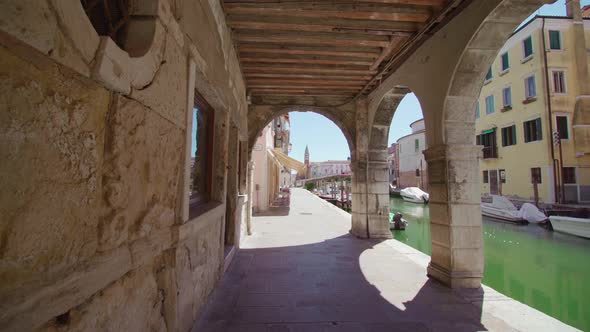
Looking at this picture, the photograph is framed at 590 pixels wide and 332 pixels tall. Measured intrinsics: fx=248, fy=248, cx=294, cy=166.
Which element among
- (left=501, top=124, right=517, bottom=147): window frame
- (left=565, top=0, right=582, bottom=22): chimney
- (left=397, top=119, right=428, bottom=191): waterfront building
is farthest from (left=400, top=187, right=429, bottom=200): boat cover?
(left=565, top=0, right=582, bottom=22): chimney

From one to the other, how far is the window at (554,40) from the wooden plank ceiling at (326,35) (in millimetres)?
12103

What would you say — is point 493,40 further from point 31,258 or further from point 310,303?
point 31,258

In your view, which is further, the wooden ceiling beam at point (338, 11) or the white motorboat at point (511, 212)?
the white motorboat at point (511, 212)

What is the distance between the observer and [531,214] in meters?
9.45

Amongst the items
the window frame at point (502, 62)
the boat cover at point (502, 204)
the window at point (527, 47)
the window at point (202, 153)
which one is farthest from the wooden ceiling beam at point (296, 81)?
the window frame at point (502, 62)

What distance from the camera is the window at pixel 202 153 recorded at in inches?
99.7

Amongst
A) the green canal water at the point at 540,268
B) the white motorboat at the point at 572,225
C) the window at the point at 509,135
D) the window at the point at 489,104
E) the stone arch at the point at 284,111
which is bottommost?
the green canal water at the point at 540,268

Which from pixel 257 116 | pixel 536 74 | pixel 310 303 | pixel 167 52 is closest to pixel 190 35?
pixel 167 52

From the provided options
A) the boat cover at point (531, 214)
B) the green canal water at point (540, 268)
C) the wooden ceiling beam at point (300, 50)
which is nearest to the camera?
the green canal water at point (540, 268)

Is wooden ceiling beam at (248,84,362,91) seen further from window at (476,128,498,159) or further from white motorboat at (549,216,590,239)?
window at (476,128,498,159)

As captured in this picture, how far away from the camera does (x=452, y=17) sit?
2891 millimetres

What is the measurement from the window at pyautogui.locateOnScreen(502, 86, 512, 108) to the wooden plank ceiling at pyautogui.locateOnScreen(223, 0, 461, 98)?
11934mm

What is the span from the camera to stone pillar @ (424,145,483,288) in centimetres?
290

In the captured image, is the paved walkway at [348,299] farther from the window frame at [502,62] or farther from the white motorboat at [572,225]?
the window frame at [502,62]
